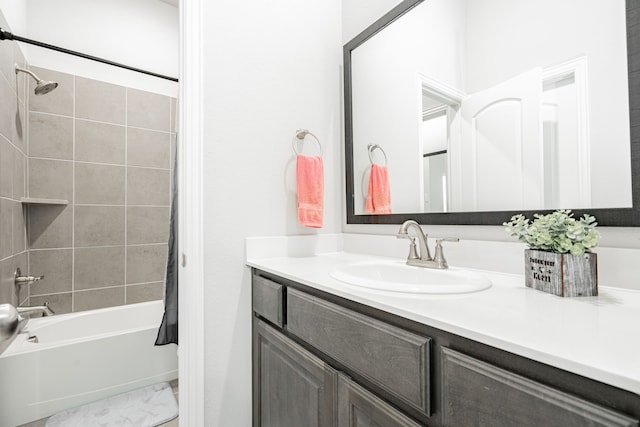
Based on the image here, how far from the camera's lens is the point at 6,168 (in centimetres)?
157

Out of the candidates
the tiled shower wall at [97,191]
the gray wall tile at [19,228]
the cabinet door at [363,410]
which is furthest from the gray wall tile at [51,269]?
the cabinet door at [363,410]

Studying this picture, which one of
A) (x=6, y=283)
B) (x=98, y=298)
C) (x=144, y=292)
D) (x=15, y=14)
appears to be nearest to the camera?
(x=6, y=283)

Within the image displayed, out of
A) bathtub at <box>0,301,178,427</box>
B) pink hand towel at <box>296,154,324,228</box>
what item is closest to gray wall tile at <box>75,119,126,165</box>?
bathtub at <box>0,301,178,427</box>

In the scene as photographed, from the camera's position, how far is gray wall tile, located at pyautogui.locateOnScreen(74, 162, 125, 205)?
2.11 m

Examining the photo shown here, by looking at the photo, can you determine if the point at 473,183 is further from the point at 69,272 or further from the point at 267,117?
the point at 69,272

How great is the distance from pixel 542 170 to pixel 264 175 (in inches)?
38.4

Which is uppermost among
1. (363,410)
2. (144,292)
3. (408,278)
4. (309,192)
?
(309,192)

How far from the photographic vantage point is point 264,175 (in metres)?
1.30

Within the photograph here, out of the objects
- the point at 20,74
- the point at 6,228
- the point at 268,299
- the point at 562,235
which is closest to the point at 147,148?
the point at 20,74

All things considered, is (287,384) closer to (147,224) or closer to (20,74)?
(147,224)

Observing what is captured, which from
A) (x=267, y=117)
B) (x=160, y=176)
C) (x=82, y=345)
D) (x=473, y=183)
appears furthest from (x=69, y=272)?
(x=473, y=183)

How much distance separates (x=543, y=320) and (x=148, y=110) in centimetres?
276

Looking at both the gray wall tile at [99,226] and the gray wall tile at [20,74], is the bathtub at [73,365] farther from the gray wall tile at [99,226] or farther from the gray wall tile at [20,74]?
the gray wall tile at [20,74]

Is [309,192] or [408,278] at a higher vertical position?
[309,192]
